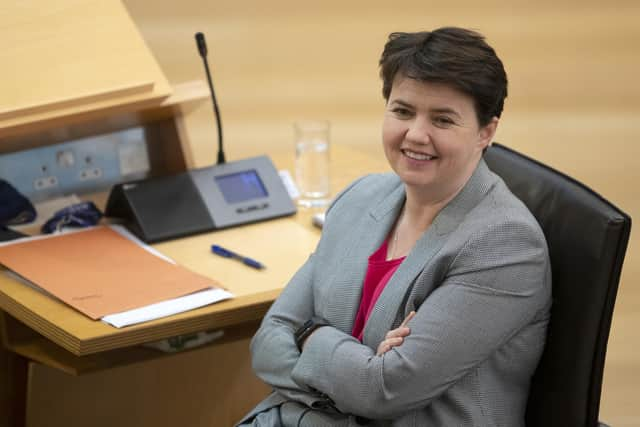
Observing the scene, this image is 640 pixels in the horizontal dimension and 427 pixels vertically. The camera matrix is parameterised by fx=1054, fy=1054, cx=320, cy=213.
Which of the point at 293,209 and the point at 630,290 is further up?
the point at 293,209

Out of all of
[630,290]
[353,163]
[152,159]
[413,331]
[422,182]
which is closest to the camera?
[413,331]

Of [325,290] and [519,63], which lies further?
[519,63]

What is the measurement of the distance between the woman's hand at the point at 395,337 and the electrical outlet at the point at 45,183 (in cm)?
121

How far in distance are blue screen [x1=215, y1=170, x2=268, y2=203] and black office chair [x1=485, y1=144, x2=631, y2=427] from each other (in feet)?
2.93

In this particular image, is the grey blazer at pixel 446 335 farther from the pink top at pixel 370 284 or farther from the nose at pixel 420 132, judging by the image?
the nose at pixel 420 132

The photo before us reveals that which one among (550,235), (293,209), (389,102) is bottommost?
(293,209)

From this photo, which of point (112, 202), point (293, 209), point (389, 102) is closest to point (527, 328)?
point (389, 102)

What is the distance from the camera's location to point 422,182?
5.96ft

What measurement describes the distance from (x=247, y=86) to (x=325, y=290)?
219 cm

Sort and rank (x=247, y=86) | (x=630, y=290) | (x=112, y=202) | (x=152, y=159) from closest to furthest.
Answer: (x=112, y=202)
(x=152, y=159)
(x=630, y=290)
(x=247, y=86)

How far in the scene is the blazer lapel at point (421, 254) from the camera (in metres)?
1.78

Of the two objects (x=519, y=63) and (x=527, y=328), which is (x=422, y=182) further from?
(x=519, y=63)

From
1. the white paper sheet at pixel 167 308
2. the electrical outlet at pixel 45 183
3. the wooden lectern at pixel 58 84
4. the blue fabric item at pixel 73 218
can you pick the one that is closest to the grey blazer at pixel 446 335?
the white paper sheet at pixel 167 308

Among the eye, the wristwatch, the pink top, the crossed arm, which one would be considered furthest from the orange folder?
the eye
